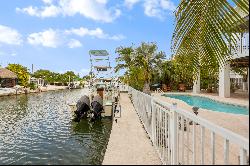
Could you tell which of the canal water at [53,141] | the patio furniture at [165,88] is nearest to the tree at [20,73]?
the patio furniture at [165,88]

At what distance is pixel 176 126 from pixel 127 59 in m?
31.9

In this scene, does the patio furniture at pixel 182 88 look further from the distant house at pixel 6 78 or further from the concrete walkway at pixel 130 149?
the concrete walkway at pixel 130 149

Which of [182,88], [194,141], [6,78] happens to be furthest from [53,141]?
[6,78]

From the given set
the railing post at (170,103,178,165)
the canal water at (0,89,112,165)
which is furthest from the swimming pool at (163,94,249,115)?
the railing post at (170,103,178,165)

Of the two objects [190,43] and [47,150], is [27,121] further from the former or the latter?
[190,43]

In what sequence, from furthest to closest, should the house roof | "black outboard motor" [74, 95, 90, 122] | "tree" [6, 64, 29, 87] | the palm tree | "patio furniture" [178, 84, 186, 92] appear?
"tree" [6, 64, 29, 87]
the house roof
"patio furniture" [178, 84, 186, 92]
"black outboard motor" [74, 95, 90, 122]
the palm tree

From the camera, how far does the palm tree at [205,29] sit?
3.39m

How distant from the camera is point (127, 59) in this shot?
3656cm

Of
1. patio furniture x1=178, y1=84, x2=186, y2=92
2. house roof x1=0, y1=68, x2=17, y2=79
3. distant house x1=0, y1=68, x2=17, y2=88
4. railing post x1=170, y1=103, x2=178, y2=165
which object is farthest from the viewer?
distant house x1=0, y1=68, x2=17, y2=88

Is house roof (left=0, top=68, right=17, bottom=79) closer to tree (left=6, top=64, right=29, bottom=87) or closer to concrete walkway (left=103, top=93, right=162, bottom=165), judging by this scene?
tree (left=6, top=64, right=29, bottom=87)

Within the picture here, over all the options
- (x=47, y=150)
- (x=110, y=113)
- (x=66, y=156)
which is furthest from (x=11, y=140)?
(x=110, y=113)

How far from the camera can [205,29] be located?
3.53 m

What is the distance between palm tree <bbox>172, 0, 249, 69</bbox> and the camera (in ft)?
11.1

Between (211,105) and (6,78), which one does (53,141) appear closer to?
(211,105)
